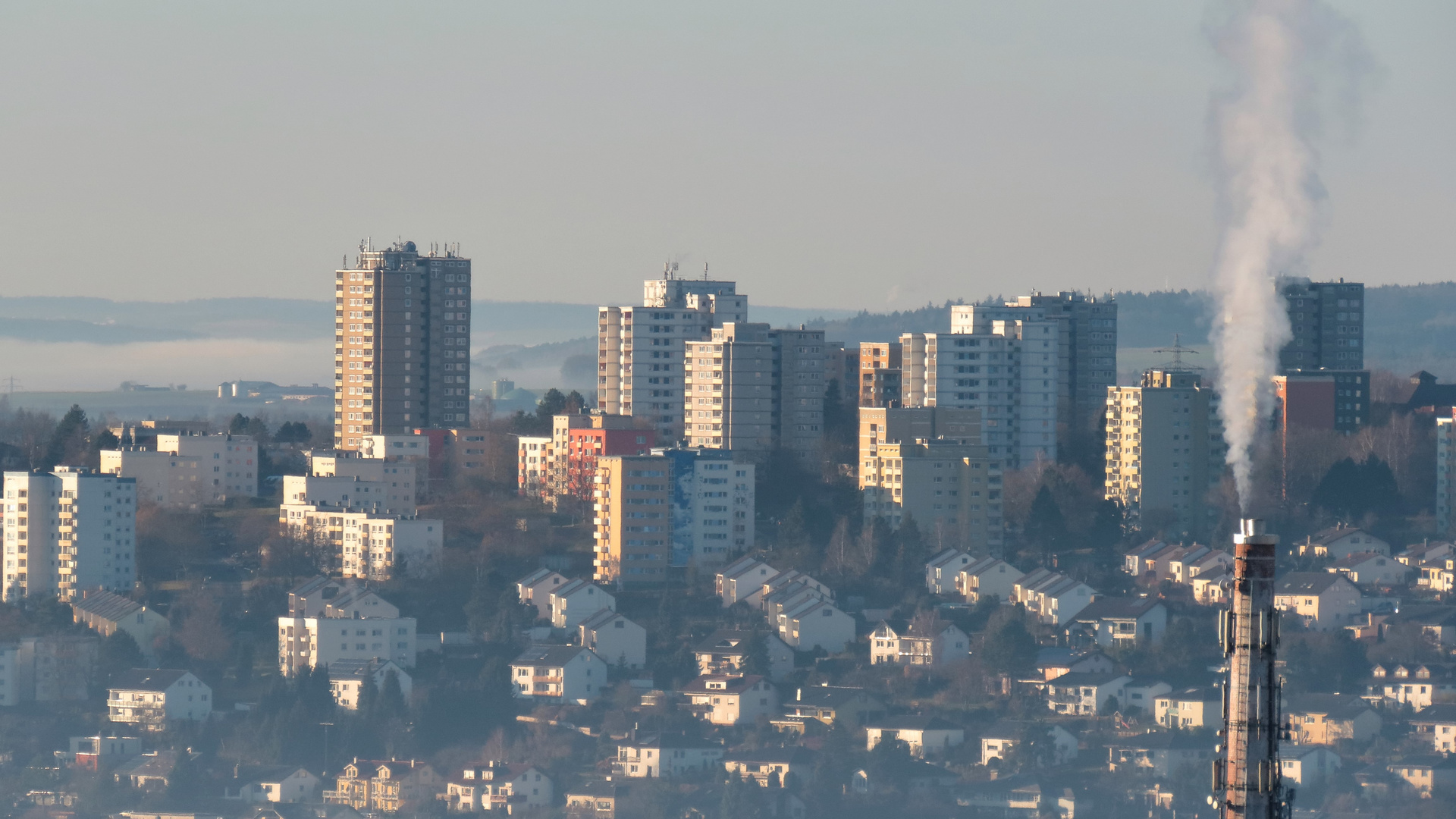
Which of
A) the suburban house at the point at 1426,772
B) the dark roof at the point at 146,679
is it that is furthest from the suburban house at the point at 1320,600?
the dark roof at the point at 146,679

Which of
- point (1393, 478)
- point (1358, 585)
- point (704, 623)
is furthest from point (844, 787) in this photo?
point (1393, 478)

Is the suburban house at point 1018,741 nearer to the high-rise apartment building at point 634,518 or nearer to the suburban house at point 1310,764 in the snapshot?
the suburban house at point 1310,764

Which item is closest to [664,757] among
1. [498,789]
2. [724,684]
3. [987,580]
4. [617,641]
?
[724,684]

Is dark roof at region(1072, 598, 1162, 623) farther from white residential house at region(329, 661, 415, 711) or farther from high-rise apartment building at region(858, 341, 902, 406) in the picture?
high-rise apartment building at region(858, 341, 902, 406)

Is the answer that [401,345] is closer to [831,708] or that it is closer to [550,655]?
[550,655]

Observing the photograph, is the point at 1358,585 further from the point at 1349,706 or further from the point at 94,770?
the point at 94,770

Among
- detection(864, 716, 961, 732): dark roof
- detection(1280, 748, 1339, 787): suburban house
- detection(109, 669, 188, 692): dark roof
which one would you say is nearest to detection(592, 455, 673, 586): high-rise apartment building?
detection(864, 716, 961, 732): dark roof
